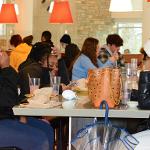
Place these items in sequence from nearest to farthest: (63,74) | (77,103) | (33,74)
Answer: (77,103) < (33,74) < (63,74)

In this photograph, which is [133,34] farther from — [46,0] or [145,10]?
[145,10]

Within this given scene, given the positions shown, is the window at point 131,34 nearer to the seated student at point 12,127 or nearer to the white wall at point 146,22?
the white wall at point 146,22

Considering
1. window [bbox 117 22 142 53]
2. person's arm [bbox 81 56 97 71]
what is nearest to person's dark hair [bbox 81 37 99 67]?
person's arm [bbox 81 56 97 71]

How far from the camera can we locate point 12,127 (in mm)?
2914

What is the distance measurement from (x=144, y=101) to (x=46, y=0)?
10.6 m

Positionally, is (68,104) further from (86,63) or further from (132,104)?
(86,63)

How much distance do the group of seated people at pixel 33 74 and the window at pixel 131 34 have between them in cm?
603

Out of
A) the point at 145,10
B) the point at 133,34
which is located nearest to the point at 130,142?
the point at 145,10

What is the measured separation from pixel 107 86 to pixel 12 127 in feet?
2.03

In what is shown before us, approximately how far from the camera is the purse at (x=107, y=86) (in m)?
2.91

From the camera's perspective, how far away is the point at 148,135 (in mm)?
1993

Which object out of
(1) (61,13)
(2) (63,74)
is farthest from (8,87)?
(1) (61,13)

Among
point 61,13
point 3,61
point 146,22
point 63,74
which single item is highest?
point 61,13

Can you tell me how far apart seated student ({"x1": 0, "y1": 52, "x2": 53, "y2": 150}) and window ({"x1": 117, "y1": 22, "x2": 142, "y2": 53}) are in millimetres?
10843
